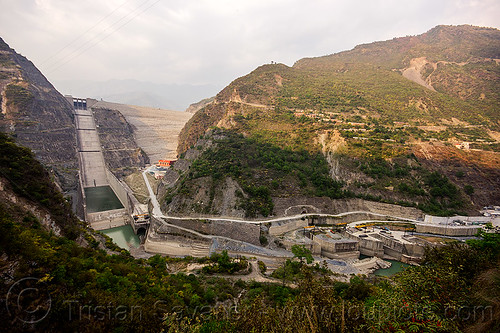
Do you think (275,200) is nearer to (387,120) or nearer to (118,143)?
(387,120)

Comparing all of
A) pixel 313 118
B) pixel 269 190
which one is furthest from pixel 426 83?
pixel 269 190

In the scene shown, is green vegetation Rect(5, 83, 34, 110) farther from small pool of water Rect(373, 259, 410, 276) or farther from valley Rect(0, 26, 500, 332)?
small pool of water Rect(373, 259, 410, 276)

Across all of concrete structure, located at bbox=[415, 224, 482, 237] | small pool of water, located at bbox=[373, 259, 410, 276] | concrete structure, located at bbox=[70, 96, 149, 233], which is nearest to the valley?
concrete structure, located at bbox=[415, 224, 482, 237]

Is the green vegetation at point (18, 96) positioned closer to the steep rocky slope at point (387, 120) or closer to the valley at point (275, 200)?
the valley at point (275, 200)

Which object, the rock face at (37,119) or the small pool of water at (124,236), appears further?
the rock face at (37,119)

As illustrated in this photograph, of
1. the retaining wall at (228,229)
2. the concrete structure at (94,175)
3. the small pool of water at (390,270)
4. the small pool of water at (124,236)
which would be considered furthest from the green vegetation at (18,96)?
the small pool of water at (390,270)

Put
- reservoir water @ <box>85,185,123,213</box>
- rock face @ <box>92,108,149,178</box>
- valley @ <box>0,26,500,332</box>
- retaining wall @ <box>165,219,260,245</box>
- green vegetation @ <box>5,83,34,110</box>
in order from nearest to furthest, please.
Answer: valley @ <box>0,26,500,332</box>, retaining wall @ <box>165,219,260,245</box>, reservoir water @ <box>85,185,123,213</box>, green vegetation @ <box>5,83,34,110</box>, rock face @ <box>92,108,149,178</box>

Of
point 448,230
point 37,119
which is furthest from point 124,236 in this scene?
point 448,230
